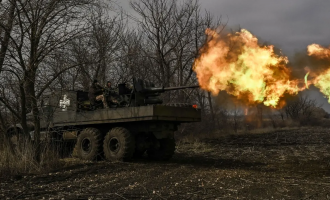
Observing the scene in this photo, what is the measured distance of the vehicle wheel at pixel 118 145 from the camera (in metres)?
12.0

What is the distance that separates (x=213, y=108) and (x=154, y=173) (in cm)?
2030

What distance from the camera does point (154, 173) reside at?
952 centimetres

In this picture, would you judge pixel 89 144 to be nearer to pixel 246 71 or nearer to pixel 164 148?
pixel 164 148

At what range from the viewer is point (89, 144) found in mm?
13156

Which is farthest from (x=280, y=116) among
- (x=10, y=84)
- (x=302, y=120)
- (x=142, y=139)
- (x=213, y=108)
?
(x=10, y=84)

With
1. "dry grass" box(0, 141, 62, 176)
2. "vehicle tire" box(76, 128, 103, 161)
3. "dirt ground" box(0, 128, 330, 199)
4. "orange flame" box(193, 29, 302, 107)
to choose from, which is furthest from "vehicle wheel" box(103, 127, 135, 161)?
"orange flame" box(193, 29, 302, 107)

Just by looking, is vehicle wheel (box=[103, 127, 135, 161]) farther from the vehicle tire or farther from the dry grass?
the dry grass

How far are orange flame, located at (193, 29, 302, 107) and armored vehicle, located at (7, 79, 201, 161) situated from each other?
126 cm

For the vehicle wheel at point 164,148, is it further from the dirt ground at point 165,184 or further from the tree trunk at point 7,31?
the tree trunk at point 7,31

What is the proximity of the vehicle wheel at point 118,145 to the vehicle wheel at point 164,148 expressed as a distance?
1.46 meters

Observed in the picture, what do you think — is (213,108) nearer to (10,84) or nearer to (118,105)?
(118,105)

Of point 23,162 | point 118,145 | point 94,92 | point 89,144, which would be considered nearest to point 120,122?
point 118,145

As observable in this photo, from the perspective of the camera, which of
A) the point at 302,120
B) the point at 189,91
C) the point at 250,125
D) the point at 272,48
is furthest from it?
the point at 302,120

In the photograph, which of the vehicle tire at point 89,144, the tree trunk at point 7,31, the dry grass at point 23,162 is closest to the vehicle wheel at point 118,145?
the vehicle tire at point 89,144
